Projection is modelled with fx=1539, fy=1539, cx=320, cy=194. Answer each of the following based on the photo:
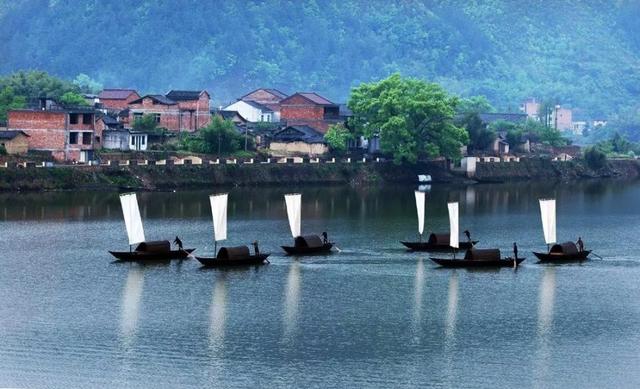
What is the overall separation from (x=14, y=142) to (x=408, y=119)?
112 feet

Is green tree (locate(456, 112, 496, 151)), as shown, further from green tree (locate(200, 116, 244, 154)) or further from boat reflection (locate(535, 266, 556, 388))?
boat reflection (locate(535, 266, 556, 388))

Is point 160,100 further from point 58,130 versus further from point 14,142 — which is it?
point 14,142

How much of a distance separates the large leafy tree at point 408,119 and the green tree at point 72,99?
23435 millimetres

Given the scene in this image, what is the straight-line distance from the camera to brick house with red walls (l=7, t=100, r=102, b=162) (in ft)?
358

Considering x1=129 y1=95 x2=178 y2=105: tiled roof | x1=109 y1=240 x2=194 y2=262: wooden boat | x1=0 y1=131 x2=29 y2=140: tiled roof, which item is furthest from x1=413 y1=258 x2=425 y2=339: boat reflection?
x1=129 y1=95 x2=178 y2=105: tiled roof

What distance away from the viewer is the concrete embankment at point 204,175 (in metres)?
102

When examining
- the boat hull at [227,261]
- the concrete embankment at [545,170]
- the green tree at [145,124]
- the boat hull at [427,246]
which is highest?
the green tree at [145,124]

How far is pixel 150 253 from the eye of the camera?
65875 millimetres

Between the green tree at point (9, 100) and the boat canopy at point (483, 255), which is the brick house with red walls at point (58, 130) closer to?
the green tree at point (9, 100)

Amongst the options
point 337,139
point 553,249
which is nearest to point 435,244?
point 553,249

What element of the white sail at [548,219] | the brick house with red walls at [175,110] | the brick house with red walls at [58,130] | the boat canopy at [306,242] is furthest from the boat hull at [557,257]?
the brick house with red walls at [175,110]

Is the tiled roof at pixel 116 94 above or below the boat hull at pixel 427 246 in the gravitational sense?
above

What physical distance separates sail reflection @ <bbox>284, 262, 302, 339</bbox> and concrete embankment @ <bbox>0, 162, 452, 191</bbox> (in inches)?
1544

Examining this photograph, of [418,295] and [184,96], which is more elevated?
[184,96]
